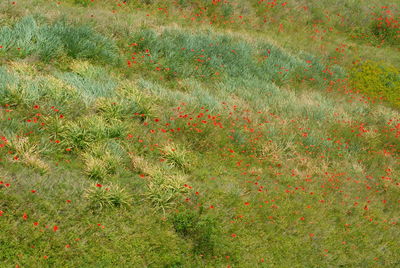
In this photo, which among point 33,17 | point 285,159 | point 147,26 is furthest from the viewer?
point 147,26

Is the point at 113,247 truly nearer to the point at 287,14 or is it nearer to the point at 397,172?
the point at 397,172

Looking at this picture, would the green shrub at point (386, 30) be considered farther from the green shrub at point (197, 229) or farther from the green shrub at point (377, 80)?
the green shrub at point (197, 229)

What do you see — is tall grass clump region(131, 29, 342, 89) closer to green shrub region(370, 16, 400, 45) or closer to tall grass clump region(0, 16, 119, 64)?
tall grass clump region(0, 16, 119, 64)

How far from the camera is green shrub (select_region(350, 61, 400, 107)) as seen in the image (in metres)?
15.9

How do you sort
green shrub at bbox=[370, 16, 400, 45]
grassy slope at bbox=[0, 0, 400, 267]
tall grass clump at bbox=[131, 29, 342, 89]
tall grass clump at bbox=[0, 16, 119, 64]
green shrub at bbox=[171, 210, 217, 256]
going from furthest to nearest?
green shrub at bbox=[370, 16, 400, 45]
tall grass clump at bbox=[131, 29, 342, 89]
tall grass clump at bbox=[0, 16, 119, 64]
green shrub at bbox=[171, 210, 217, 256]
grassy slope at bbox=[0, 0, 400, 267]

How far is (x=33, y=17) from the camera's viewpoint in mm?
11617

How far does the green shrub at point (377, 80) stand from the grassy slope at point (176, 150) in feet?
2.61

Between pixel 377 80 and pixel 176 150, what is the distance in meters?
11.6

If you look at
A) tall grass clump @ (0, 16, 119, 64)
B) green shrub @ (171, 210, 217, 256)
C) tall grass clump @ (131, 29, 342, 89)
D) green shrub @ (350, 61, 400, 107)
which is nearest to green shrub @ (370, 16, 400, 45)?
green shrub @ (350, 61, 400, 107)


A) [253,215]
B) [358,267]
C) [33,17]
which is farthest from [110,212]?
[33,17]

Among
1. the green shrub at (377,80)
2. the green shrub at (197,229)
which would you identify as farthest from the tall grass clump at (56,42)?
the green shrub at (377,80)

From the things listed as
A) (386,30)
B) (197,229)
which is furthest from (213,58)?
(386,30)

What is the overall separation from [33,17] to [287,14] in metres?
12.1

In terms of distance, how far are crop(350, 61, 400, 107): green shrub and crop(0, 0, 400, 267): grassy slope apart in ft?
2.61
